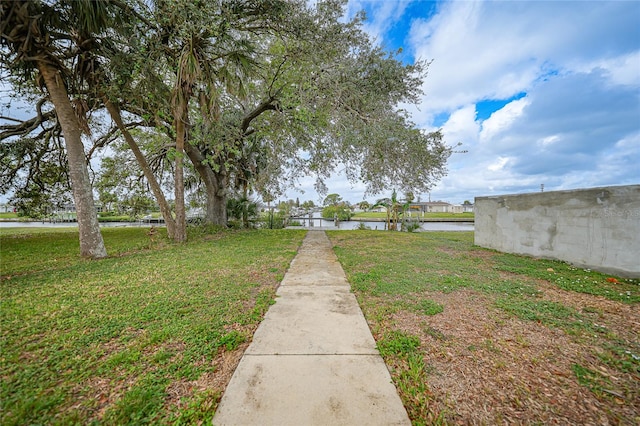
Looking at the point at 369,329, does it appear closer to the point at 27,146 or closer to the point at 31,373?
the point at 31,373

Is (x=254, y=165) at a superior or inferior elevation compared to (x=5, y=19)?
inferior

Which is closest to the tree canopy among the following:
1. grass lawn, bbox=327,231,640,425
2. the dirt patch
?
grass lawn, bbox=327,231,640,425

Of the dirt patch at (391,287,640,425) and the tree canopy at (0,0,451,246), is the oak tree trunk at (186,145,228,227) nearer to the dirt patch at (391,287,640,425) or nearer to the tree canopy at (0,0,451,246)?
the tree canopy at (0,0,451,246)

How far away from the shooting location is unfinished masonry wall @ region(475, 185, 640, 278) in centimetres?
443

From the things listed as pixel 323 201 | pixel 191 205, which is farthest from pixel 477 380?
pixel 191 205

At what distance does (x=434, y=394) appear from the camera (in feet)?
5.67

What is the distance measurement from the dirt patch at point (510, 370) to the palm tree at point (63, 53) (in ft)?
24.8

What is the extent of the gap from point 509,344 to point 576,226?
4960 millimetres

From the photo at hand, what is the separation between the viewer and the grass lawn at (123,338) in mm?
1603

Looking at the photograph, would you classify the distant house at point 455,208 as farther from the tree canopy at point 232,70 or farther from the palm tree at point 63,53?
the palm tree at point 63,53

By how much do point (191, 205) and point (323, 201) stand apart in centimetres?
1056

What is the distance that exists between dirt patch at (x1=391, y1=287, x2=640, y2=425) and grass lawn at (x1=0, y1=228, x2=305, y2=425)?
70.3 inches

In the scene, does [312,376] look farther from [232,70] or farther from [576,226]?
[232,70]

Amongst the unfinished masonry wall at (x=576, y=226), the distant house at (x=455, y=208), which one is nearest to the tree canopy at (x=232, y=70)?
the unfinished masonry wall at (x=576, y=226)
